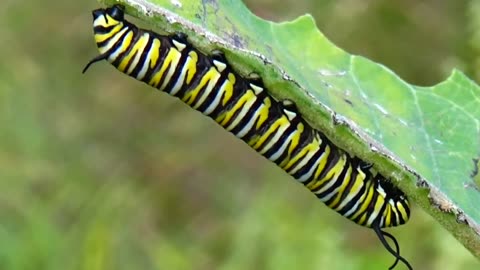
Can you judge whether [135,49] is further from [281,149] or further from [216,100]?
[281,149]

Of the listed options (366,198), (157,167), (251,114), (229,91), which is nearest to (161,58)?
(229,91)

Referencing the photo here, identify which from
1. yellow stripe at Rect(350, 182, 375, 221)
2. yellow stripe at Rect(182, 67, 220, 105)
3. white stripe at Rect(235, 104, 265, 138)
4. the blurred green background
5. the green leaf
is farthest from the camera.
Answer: the blurred green background

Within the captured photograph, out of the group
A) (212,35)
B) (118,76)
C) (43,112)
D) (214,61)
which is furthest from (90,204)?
(212,35)

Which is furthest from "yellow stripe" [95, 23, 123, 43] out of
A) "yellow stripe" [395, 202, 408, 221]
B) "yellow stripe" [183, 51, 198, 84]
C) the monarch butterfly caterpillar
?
"yellow stripe" [395, 202, 408, 221]

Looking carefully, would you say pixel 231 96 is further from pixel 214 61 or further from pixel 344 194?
pixel 344 194

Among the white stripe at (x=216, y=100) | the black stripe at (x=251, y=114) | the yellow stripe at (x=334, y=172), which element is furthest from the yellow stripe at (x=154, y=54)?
the yellow stripe at (x=334, y=172)

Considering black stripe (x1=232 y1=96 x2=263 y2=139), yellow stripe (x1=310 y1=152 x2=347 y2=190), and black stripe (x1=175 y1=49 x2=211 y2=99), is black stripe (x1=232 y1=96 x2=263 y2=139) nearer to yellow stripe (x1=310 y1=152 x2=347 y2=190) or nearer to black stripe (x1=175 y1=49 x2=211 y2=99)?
black stripe (x1=175 y1=49 x2=211 y2=99)

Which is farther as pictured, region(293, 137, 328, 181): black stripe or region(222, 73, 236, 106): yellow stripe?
region(293, 137, 328, 181): black stripe
